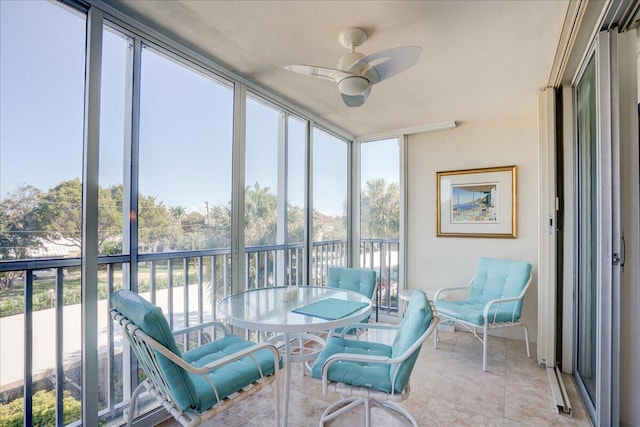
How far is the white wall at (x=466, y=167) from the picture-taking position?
3389mm

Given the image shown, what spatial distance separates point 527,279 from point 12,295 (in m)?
3.72

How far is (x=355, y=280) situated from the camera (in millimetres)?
2768

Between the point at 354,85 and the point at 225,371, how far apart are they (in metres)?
1.69

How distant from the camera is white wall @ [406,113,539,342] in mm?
3389

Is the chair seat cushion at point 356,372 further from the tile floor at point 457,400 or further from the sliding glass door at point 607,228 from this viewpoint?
the sliding glass door at point 607,228

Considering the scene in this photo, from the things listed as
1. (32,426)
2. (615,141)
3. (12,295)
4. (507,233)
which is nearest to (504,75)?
(615,141)

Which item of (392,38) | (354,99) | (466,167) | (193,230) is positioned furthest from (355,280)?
(466,167)

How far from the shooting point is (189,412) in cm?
142

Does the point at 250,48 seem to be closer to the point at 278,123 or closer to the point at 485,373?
the point at 278,123

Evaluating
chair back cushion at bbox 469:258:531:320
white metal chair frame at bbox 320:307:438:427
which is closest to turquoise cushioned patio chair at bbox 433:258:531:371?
chair back cushion at bbox 469:258:531:320

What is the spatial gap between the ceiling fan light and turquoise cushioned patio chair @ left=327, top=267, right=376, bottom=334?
1500mm

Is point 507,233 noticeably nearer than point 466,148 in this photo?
Yes

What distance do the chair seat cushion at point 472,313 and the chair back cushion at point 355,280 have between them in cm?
91

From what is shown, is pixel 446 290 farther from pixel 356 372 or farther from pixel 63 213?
pixel 63 213
